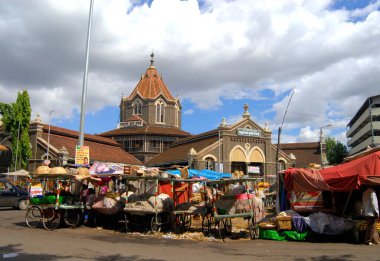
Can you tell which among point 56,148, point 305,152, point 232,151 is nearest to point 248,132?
point 232,151

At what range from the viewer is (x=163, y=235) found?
13156 mm

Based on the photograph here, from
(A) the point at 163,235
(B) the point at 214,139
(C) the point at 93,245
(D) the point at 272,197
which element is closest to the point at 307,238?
(A) the point at 163,235

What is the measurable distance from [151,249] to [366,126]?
6398cm

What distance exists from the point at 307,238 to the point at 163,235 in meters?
4.87

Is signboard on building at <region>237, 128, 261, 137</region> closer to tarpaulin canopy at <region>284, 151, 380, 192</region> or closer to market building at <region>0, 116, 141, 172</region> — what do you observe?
market building at <region>0, 116, 141, 172</region>

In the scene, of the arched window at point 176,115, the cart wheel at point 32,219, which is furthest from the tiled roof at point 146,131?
the cart wheel at point 32,219

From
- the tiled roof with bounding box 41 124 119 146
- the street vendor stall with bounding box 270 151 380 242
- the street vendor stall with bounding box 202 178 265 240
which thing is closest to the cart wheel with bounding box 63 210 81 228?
the street vendor stall with bounding box 202 178 265 240

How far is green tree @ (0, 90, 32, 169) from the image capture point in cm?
3978

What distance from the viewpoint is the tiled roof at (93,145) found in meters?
41.6

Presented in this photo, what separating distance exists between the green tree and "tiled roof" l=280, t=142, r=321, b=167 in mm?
38105

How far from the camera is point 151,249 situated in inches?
396

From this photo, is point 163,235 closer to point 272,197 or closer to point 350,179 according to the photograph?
point 350,179

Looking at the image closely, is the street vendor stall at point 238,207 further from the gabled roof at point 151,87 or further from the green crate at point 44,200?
the gabled roof at point 151,87

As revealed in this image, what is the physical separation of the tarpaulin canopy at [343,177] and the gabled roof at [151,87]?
49.8 m
